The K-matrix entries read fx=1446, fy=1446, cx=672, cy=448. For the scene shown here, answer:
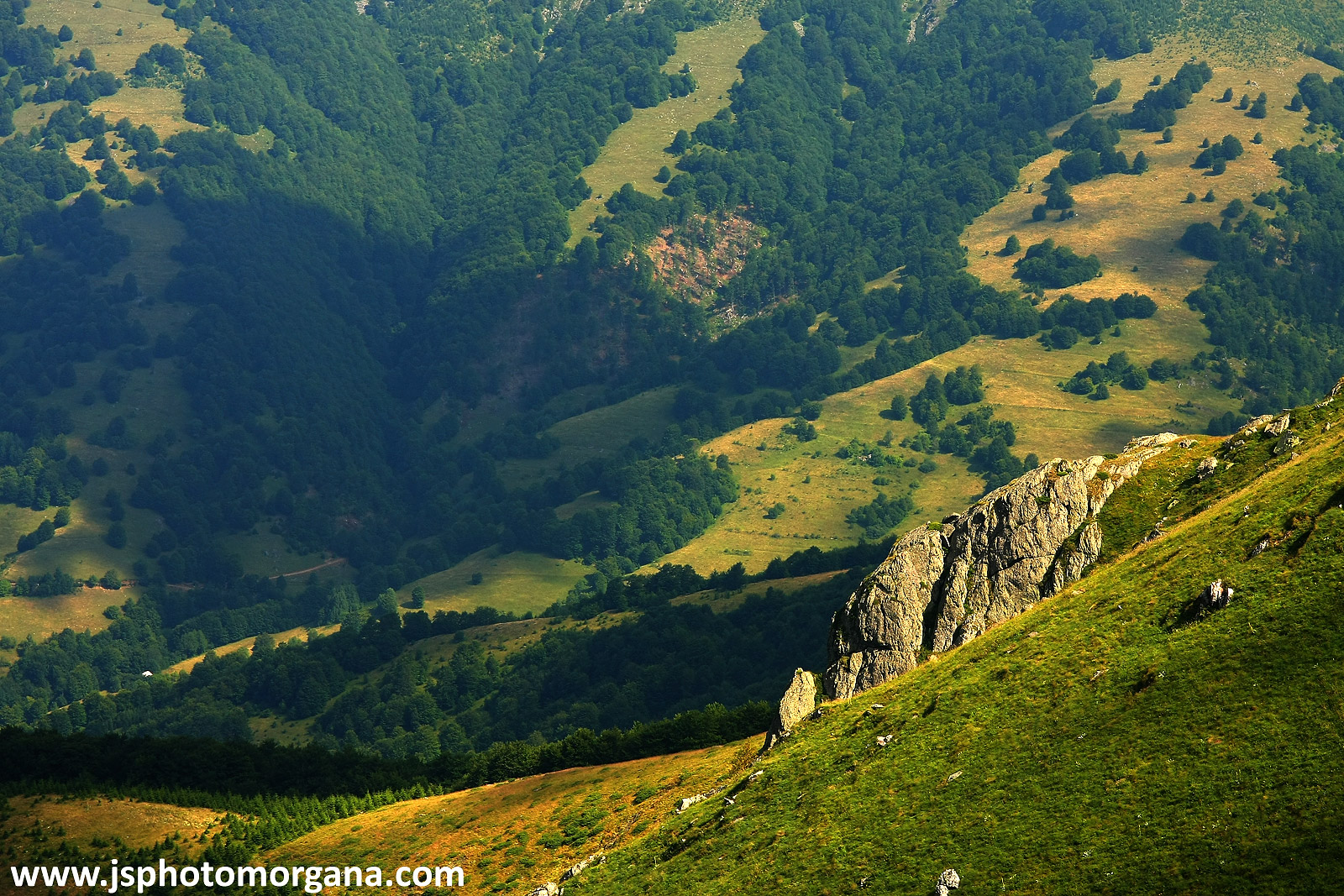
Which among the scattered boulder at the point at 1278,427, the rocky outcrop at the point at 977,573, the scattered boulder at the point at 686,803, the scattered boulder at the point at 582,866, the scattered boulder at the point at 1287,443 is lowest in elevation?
the scattered boulder at the point at 582,866

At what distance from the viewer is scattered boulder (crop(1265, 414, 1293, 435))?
325ft

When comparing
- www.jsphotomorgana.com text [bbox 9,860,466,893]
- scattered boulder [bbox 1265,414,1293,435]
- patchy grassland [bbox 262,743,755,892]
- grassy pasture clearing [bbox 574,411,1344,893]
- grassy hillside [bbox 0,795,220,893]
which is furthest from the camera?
grassy hillside [bbox 0,795,220,893]

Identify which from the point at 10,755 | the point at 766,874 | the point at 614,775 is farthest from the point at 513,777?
the point at 766,874

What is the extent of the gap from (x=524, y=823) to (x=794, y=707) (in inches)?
1250

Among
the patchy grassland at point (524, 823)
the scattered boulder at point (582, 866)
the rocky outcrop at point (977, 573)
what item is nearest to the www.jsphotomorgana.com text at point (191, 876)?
the patchy grassland at point (524, 823)

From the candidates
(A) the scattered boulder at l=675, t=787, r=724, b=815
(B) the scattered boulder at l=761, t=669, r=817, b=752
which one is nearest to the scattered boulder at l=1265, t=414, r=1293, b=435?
(B) the scattered boulder at l=761, t=669, r=817, b=752

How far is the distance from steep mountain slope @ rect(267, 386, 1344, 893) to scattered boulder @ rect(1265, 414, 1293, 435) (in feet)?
8.53

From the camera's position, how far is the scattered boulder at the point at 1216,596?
73562 mm

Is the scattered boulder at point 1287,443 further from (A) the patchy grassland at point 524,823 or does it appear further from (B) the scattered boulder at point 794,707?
(A) the patchy grassland at point 524,823

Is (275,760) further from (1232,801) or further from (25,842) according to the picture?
(1232,801)

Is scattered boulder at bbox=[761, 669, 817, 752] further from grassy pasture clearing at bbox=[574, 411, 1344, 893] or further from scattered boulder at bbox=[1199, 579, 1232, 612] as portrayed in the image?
scattered boulder at bbox=[1199, 579, 1232, 612]

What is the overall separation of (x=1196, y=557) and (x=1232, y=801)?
22.8 m

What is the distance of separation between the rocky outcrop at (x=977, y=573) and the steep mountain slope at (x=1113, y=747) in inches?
128

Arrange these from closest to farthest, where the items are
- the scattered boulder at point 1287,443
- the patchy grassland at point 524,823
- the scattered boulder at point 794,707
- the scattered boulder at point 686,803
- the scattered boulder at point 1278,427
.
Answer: the scattered boulder at point 1287,443 → the scattered boulder at point 686,803 → the scattered boulder at point 794,707 → the scattered boulder at point 1278,427 → the patchy grassland at point 524,823
